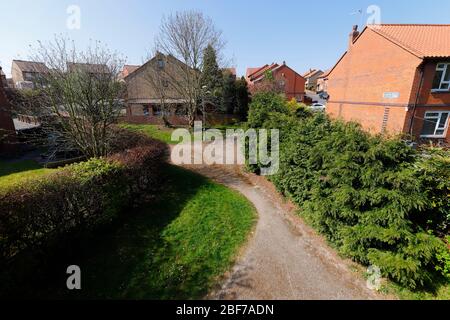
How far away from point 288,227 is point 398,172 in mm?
3356

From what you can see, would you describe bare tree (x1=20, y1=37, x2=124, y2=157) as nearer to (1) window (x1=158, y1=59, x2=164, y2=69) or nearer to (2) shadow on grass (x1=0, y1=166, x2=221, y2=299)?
(2) shadow on grass (x1=0, y1=166, x2=221, y2=299)

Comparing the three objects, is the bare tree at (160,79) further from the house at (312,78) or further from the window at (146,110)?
the house at (312,78)

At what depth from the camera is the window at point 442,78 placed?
14554mm

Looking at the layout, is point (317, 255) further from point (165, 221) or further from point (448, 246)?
point (165, 221)

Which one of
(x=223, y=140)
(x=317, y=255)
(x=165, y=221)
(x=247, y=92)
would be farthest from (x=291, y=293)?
(x=247, y=92)

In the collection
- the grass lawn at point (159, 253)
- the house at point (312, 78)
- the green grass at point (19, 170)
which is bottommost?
the grass lawn at point (159, 253)

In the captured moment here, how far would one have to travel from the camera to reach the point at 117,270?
4820 millimetres

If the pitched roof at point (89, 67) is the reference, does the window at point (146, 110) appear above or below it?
below

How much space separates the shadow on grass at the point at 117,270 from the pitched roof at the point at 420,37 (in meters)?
19.1

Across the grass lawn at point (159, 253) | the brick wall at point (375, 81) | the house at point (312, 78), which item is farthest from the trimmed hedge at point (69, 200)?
the house at point (312, 78)

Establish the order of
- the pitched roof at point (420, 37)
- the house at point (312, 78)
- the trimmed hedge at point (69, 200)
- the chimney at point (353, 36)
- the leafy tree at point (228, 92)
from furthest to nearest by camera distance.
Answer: the house at point (312, 78) < the leafy tree at point (228, 92) < the chimney at point (353, 36) < the pitched roof at point (420, 37) < the trimmed hedge at point (69, 200)

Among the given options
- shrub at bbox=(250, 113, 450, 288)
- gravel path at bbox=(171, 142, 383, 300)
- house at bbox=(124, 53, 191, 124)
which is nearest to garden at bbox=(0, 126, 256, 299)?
gravel path at bbox=(171, 142, 383, 300)

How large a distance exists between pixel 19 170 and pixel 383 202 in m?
16.2

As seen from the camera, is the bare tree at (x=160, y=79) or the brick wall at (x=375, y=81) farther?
the bare tree at (x=160, y=79)
